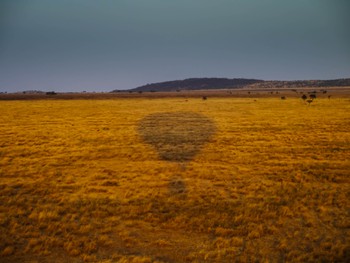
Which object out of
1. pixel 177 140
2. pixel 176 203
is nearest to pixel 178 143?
pixel 177 140

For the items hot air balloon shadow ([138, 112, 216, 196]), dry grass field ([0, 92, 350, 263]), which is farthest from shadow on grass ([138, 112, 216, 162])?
dry grass field ([0, 92, 350, 263])

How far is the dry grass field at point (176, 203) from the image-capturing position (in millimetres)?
7328

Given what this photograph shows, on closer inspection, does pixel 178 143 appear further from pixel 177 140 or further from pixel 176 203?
pixel 176 203

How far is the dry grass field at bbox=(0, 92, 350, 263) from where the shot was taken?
24.0ft

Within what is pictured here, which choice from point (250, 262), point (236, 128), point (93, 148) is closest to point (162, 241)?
point (250, 262)

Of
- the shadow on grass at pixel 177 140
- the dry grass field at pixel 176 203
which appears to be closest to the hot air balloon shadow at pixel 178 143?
the shadow on grass at pixel 177 140

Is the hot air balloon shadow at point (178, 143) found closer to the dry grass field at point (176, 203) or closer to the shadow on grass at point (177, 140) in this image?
the shadow on grass at point (177, 140)

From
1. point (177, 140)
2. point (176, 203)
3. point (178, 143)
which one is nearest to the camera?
point (176, 203)

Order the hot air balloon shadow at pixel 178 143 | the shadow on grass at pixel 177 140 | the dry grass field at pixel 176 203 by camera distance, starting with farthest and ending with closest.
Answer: the shadow on grass at pixel 177 140 < the hot air balloon shadow at pixel 178 143 < the dry grass field at pixel 176 203

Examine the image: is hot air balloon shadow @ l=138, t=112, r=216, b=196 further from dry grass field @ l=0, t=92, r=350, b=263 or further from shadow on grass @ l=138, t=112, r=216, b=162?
dry grass field @ l=0, t=92, r=350, b=263

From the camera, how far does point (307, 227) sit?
27.6ft

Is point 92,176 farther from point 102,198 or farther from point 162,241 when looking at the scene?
point 162,241

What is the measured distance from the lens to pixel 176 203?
1011 cm

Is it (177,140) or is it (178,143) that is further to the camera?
(177,140)
